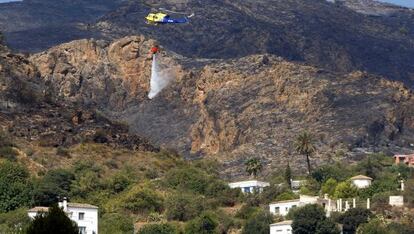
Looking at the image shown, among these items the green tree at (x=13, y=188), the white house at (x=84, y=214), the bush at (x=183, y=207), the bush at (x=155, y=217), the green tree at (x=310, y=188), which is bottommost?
the green tree at (x=310, y=188)

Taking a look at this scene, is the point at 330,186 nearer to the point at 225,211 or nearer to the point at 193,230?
the point at 225,211

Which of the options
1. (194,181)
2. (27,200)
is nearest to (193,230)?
(27,200)

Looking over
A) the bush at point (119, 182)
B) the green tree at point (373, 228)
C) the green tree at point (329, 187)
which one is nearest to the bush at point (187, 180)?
the bush at point (119, 182)

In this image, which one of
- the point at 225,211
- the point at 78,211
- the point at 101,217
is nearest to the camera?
Result: the point at 78,211

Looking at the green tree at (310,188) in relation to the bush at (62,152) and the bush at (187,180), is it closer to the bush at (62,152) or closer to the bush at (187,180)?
the bush at (187,180)

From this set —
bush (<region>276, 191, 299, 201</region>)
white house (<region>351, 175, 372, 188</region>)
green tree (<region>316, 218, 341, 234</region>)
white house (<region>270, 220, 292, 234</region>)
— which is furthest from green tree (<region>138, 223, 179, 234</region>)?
white house (<region>351, 175, 372, 188</region>)
